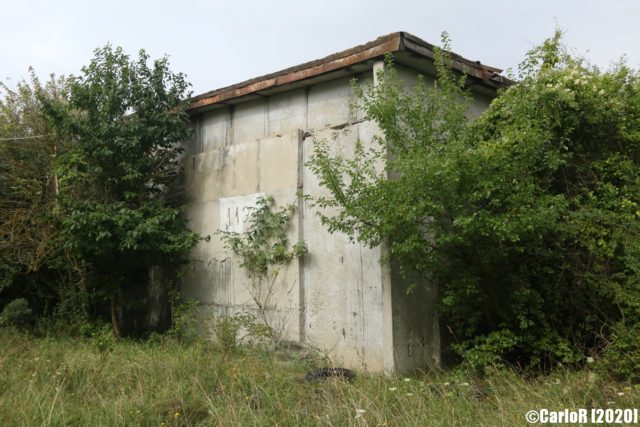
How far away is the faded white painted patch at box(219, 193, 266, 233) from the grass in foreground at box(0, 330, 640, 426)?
2382mm

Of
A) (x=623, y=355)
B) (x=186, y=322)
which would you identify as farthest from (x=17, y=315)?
(x=623, y=355)

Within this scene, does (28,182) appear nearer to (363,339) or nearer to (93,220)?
(93,220)

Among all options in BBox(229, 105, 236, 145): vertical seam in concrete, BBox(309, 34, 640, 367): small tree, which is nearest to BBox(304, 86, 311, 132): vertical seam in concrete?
BBox(309, 34, 640, 367): small tree

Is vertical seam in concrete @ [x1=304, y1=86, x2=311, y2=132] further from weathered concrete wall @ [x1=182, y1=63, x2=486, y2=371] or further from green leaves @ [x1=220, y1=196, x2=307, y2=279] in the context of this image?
green leaves @ [x1=220, y1=196, x2=307, y2=279]

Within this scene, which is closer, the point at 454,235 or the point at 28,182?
the point at 454,235

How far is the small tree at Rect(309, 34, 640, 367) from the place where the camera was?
5371 mm

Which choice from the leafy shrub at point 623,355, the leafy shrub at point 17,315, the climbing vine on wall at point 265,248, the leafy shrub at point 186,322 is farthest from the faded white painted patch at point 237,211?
the leafy shrub at point 623,355

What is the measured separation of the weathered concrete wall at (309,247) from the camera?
21.3 ft

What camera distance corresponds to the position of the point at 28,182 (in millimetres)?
9047

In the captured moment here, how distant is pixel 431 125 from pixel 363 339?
8.77ft

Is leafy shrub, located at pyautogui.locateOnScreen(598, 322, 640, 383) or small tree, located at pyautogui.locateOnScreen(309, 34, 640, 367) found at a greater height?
small tree, located at pyautogui.locateOnScreen(309, 34, 640, 367)

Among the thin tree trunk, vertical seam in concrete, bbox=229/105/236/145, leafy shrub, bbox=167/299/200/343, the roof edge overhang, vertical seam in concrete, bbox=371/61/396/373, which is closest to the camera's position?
vertical seam in concrete, bbox=371/61/396/373

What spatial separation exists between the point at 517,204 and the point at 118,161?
19.9 feet

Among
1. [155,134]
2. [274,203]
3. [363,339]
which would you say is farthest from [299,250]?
[155,134]
